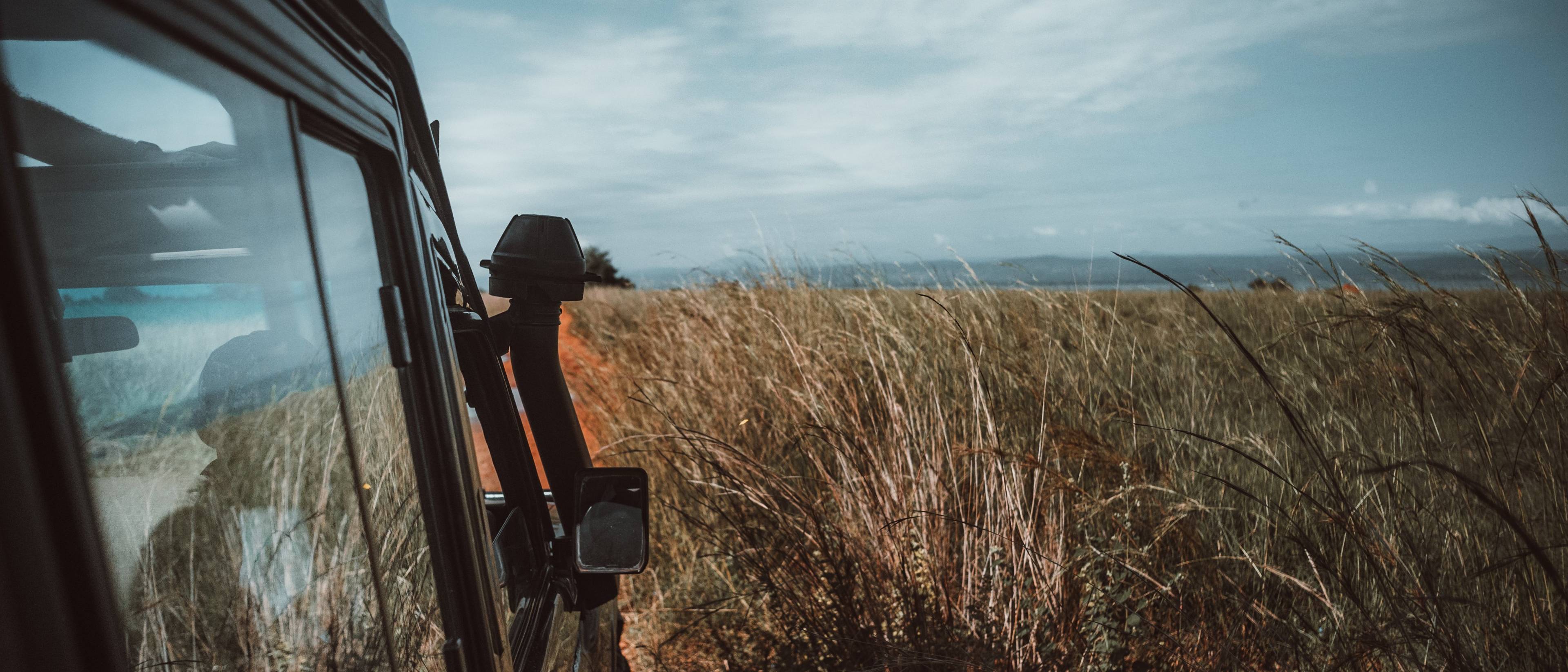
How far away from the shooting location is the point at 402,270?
1024 millimetres

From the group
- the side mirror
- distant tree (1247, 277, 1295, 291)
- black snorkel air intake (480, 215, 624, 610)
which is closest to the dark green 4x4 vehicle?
the side mirror

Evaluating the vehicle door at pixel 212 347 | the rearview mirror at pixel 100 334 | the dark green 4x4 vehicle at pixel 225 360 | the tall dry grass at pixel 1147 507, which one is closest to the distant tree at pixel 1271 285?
the tall dry grass at pixel 1147 507

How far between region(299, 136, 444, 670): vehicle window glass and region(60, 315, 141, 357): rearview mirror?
0.18m

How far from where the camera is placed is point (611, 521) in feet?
5.34

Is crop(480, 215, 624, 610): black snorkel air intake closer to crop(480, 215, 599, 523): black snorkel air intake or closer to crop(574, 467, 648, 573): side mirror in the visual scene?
crop(480, 215, 599, 523): black snorkel air intake

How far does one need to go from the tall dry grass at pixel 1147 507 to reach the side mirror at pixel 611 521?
443 mm

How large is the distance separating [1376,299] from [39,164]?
353 cm

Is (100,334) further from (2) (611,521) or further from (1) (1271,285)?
(1) (1271,285)

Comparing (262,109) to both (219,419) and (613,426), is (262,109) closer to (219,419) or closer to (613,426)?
(219,419)

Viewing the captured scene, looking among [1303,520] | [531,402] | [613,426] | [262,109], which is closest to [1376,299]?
[1303,520]

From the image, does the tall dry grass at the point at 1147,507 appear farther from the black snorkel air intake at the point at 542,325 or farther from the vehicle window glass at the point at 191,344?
the vehicle window glass at the point at 191,344

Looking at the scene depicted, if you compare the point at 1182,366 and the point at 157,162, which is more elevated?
the point at 157,162

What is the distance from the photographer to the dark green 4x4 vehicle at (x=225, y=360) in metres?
0.41

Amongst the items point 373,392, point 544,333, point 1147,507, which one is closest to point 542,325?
point 544,333
